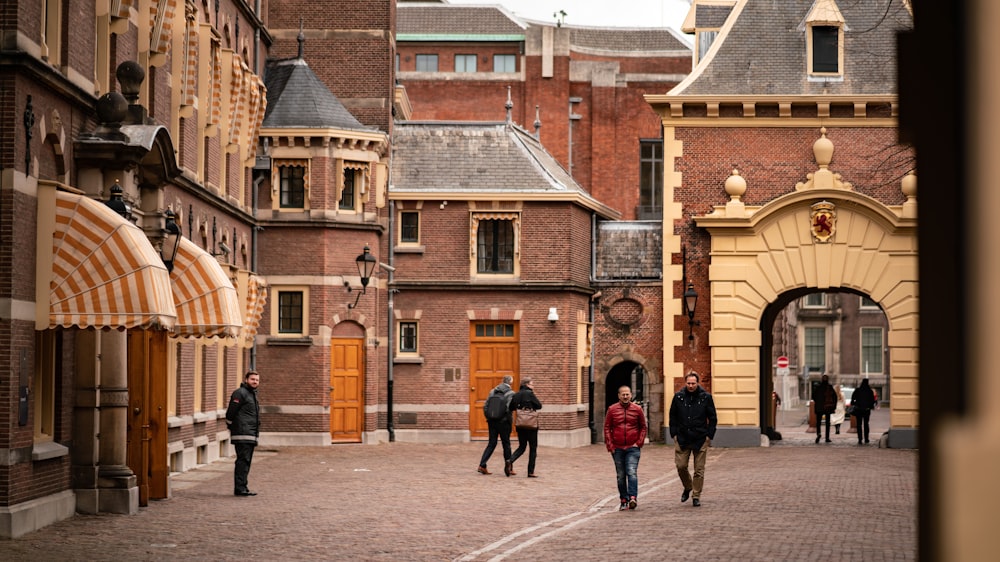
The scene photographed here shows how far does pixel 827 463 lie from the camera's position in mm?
28484

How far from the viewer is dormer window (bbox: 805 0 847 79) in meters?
35.6

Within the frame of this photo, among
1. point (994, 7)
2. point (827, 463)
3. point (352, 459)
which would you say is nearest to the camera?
point (994, 7)

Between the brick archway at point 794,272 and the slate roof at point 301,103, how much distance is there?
380 inches

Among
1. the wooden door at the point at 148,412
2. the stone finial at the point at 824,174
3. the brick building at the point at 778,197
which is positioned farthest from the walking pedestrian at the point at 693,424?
the stone finial at the point at 824,174

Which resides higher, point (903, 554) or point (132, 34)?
point (132, 34)

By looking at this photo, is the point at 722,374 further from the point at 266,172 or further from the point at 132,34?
the point at 132,34

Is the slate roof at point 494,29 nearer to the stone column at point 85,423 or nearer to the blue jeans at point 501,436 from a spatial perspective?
the blue jeans at point 501,436

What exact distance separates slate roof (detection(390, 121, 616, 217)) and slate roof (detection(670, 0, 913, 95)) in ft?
15.3

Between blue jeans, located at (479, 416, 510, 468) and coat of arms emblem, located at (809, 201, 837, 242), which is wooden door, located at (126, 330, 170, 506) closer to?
blue jeans, located at (479, 416, 510, 468)

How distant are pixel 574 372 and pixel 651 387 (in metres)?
2.08

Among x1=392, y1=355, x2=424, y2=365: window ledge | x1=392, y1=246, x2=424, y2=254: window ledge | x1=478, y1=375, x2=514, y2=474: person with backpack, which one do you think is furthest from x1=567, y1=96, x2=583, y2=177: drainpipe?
x1=478, y1=375, x2=514, y2=474: person with backpack

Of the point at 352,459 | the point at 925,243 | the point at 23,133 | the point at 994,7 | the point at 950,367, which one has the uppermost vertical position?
the point at 23,133

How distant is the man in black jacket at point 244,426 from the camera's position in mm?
21062

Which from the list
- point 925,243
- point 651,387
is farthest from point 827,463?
point 925,243
